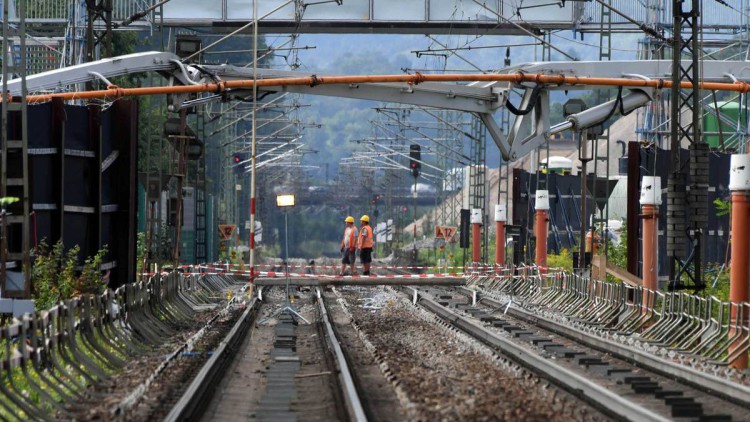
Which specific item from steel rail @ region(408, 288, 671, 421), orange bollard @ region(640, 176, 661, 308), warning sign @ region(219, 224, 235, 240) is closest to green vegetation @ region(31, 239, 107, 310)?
steel rail @ region(408, 288, 671, 421)

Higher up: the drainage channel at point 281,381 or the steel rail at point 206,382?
the steel rail at point 206,382

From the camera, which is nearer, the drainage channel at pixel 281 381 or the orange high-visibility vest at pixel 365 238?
the drainage channel at pixel 281 381

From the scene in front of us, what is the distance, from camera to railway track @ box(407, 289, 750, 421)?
12.9m

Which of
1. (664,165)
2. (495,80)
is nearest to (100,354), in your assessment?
(495,80)

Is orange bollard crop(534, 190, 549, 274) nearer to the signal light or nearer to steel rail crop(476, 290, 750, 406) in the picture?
steel rail crop(476, 290, 750, 406)

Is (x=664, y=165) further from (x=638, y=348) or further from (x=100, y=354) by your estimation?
(x=100, y=354)

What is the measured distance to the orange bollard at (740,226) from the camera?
736 inches

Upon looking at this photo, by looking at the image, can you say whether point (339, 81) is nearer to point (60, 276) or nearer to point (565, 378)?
point (60, 276)

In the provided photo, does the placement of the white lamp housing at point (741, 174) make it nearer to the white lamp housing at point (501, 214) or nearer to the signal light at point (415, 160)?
the white lamp housing at point (501, 214)

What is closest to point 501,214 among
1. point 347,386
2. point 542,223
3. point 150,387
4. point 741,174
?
point 542,223

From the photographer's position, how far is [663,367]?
54.6 feet

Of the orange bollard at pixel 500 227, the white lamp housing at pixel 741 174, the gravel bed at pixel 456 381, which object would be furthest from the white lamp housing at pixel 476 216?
the white lamp housing at pixel 741 174

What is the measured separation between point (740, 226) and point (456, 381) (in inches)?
229

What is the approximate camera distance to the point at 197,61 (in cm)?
3359
